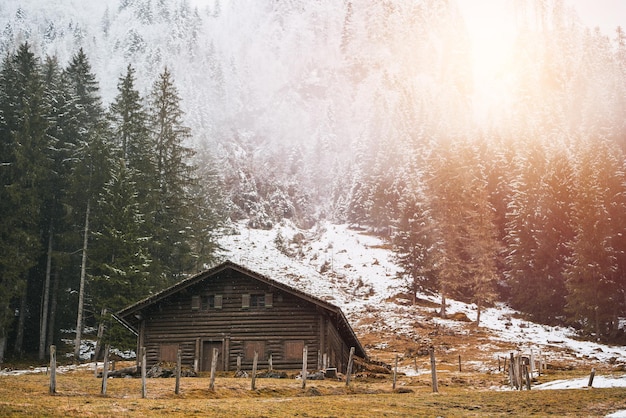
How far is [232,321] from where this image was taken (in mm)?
34688

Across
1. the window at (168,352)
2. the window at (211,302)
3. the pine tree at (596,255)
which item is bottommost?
the window at (168,352)

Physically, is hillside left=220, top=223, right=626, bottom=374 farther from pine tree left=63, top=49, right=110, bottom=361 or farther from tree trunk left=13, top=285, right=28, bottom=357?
tree trunk left=13, top=285, right=28, bottom=357

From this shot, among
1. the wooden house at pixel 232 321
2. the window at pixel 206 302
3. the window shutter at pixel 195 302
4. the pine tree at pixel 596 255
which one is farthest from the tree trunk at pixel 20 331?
the pine tree at pixel 596 255

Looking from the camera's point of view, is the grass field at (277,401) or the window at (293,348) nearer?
the grass field at (277,401)

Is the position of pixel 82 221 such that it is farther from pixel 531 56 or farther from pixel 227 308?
pixel 531 56

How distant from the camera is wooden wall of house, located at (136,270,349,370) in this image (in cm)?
3406

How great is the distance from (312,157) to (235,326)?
402ft

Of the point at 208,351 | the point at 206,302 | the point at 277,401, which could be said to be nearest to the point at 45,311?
the point at 206,302

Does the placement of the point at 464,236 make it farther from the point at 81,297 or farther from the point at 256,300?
the point at 81,297

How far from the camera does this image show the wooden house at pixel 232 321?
34.0 metres

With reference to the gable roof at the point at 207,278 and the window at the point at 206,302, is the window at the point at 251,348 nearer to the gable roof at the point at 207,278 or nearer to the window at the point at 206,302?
the window at the point at 206,302

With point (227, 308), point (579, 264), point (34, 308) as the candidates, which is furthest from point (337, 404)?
point (579, 264)

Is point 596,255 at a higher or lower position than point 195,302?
higher

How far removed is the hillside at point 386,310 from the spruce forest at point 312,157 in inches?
155
